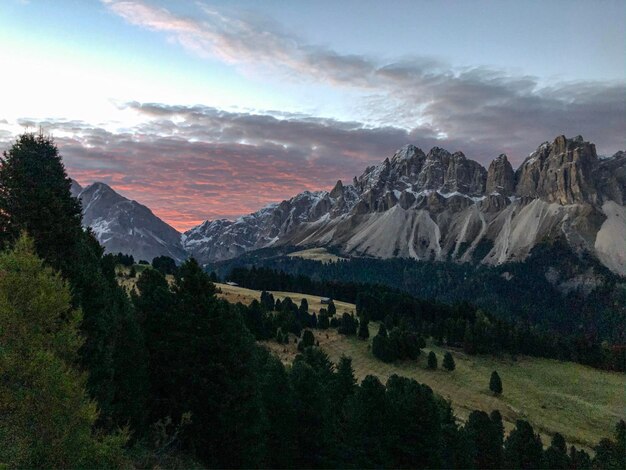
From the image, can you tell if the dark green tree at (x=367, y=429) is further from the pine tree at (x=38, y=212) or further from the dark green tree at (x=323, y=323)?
the dark green tree at (x=323, y=323)

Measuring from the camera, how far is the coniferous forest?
13758mm

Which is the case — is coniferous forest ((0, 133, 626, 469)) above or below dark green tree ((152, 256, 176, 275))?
above

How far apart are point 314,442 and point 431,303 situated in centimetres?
13551

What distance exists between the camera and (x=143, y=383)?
85.6 ft

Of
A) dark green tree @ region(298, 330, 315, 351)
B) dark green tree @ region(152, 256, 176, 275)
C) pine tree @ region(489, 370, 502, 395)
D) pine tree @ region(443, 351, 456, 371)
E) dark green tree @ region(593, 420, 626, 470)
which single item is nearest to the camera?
dark green tree @ region(593, 420, 626, 470)

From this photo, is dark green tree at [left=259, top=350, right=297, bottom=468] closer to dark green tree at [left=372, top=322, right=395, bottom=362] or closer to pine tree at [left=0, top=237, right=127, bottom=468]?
pine tree at [left=0, top=237, right=127, bottom=468]

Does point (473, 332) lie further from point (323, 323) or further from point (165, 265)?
point (165, 265)

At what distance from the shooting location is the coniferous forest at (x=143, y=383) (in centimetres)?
1376

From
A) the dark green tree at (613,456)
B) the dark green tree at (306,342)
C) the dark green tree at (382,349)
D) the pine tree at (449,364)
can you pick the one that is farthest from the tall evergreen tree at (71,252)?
the pine tree at (449,364)

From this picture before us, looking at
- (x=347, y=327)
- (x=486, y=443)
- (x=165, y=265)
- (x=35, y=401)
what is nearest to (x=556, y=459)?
(x=486, y=443)

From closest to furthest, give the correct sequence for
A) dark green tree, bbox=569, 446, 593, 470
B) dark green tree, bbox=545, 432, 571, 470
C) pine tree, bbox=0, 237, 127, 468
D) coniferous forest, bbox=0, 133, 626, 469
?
pine tree, bbox=0, 237, 127, 468, coniferous forest, bbox=0, 133, 626, 469, dark green tree, bbox=569, 446, 593, 470, dark green tree, bbox=545, 432, 571, 470

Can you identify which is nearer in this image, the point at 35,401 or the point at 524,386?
the point at 35,401

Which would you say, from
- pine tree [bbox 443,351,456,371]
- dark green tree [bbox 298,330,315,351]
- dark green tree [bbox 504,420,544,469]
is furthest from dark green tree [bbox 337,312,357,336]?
dark green tree [bbox 504,420,544,469]

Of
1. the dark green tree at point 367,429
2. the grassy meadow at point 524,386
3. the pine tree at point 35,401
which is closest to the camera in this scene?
the pine tree at point 35,401
